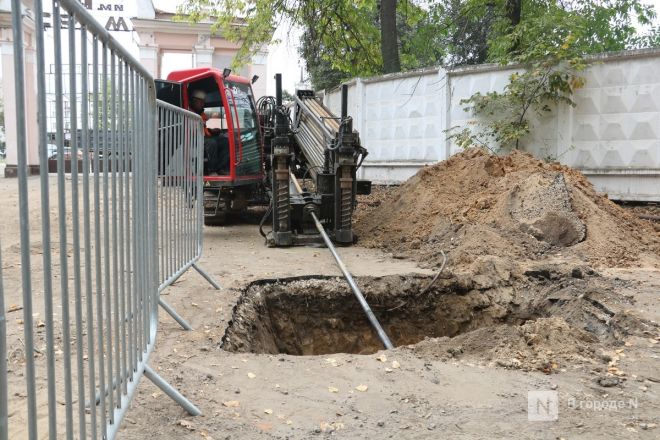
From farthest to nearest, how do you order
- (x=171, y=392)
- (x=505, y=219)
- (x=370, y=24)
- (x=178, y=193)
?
(x=370, y=24), (x=505, y=219), (x=178, y=193), (x=171, y=392)

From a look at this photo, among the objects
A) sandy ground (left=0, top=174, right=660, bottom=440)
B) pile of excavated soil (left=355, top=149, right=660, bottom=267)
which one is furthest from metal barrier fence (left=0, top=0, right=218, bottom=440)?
pile of excavated soil (left=355, top=149, right=660, bottom=267)

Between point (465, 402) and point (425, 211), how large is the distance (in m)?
5.76

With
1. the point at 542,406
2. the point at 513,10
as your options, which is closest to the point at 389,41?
the point at 513,10

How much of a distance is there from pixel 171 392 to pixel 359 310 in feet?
10.6

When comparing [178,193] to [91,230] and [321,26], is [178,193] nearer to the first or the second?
[91,230]

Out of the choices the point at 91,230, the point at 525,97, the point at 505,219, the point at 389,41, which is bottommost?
the point at 505,219

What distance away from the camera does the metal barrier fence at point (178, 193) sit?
3.97 m

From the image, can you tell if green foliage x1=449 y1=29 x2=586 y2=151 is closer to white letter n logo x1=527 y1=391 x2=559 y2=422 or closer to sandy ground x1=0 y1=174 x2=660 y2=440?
sandy ground x1=0 y1=174 x2=660 y2=440

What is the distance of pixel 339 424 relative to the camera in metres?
2.80

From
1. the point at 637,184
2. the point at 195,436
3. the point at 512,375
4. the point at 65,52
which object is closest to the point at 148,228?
the point at 195,436

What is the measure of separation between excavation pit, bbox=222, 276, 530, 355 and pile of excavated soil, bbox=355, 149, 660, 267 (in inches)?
29.3

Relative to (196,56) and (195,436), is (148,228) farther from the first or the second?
(196,56)

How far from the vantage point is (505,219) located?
7363 millimetres

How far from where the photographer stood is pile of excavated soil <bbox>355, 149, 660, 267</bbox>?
261 inches
